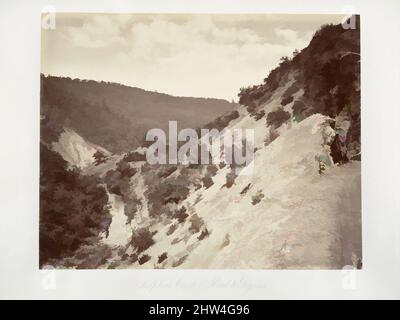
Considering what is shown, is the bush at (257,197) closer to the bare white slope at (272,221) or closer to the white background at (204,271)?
the bare white slope at (272,221)

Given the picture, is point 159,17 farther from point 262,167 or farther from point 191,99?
point 262,167

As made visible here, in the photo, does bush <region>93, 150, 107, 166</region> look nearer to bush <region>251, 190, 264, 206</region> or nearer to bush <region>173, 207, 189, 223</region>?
bush <region>173, 207, 189, 223</region>

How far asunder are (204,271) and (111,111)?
1.04m

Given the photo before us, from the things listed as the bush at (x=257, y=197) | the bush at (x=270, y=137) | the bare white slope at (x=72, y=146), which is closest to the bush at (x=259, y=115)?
the bush at (x=270, y=137)

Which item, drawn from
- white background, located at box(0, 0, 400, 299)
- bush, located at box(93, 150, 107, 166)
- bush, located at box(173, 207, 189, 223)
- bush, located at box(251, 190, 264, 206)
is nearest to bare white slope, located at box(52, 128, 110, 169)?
bush, located at box(93, 150, 107, 166)

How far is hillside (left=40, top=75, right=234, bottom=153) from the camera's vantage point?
11.5 feet

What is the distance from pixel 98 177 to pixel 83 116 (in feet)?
1.16

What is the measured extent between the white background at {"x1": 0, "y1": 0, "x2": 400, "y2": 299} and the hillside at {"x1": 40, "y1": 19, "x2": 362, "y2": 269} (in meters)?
0.07

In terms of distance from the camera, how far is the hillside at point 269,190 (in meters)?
3.50

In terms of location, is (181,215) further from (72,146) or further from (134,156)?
(72,146)

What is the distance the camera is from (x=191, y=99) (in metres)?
3.51

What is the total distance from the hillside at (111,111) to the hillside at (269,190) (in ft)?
0.32

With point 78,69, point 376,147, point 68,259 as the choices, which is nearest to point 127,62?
point 78,69

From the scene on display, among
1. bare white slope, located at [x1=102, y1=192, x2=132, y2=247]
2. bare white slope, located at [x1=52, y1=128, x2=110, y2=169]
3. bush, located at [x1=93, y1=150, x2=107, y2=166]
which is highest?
bare white slope, located at [x1=52, y1=128, x2=110, y2=169]
